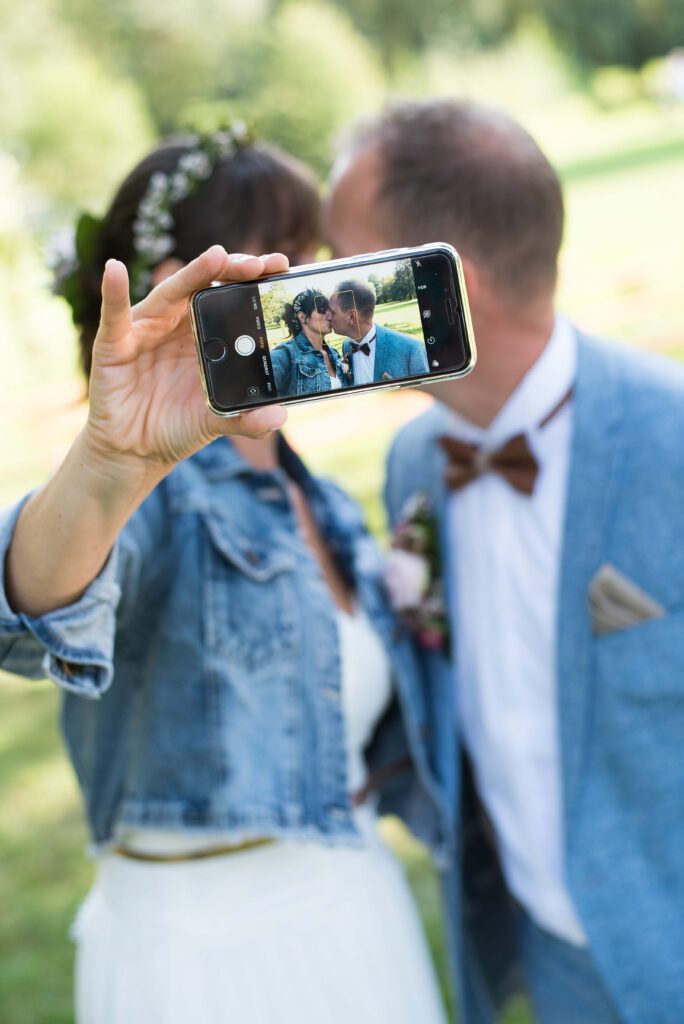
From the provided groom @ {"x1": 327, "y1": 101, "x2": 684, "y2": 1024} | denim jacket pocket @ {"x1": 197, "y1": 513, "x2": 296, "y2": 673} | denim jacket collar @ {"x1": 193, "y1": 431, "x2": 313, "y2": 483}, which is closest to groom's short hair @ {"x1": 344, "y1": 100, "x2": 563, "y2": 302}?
groom @ {"x1": 327, "y1": 101, "x2": 684, "y2": 1024}

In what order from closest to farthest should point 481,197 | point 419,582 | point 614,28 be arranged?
point 481,197
point 419,582
point 614,28

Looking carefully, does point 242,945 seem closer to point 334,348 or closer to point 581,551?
point 581,551

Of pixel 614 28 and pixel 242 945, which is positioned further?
pixel 614 28

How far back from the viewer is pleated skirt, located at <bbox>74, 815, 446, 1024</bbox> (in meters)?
2.02

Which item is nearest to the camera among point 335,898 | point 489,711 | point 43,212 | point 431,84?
point 335,898

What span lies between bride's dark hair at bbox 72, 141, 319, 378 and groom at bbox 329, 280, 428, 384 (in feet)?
2.87

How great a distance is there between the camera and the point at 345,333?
143 cm

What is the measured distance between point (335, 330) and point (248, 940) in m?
1.32

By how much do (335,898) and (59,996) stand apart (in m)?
1.98

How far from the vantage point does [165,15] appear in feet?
129

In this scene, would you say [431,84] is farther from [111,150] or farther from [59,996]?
[59,996]

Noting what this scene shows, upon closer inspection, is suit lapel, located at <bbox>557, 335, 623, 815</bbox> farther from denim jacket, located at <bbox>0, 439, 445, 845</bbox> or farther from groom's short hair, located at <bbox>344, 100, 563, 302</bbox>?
denim jacket, located at <bbox>0, 439, 445, 845</bbox>

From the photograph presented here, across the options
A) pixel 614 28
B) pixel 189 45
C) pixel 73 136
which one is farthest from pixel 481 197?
pixel 614 28

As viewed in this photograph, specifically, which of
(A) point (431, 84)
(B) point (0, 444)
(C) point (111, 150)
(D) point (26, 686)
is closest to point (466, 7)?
(A) point (431, 84)
